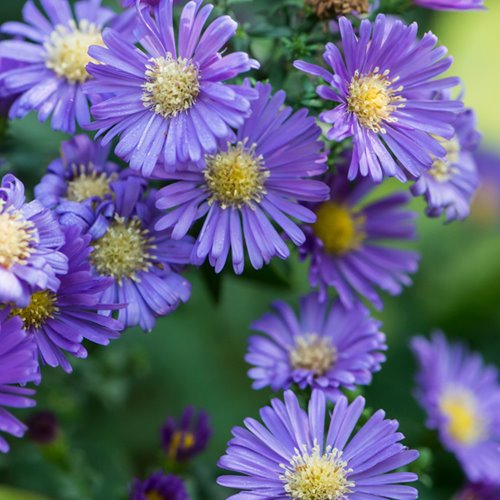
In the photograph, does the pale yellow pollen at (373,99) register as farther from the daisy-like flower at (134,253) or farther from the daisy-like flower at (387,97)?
the daisy-like flower at (134,253)

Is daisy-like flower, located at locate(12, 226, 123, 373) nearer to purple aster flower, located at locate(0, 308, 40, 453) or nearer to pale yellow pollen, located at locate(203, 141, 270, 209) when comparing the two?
purple aster flower, located at locate(0, 308, 40, 453)

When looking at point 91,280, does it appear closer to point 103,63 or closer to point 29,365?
point 29,365

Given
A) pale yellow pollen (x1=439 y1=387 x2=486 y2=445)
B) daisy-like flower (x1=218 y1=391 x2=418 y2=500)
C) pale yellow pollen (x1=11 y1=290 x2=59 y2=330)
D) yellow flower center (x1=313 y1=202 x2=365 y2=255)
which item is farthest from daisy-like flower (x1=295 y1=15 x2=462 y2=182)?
pale yellow pollen (x1=439 y1=387 x2=486 y2=445)

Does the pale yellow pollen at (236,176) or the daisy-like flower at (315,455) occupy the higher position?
the pale yellow pollen at (236,176)

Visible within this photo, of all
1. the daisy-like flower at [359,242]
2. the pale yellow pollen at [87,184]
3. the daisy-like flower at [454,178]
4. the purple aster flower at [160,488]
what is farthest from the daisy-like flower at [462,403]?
the pale yellow pollen at [87,184]

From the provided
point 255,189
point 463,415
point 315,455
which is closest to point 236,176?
point 255,189

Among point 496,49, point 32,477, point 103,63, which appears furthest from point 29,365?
point 496,49
